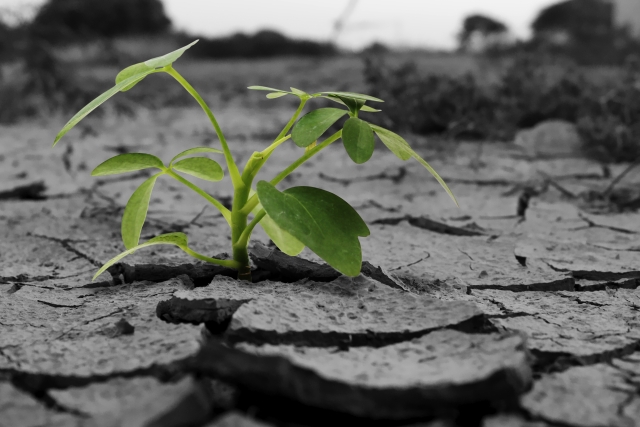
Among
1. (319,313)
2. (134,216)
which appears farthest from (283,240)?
(134,216)

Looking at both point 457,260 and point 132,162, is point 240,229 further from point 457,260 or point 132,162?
point 457,260

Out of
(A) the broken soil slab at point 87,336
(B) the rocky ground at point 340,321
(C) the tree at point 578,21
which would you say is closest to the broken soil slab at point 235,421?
(B) the rocky ground at point 340,321

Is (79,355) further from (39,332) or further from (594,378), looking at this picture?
(594,378)

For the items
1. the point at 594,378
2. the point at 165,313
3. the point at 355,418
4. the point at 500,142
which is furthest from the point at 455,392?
the point at 500,142

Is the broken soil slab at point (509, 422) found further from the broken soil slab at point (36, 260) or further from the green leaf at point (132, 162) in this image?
the broken soil slab at point (36, 260)

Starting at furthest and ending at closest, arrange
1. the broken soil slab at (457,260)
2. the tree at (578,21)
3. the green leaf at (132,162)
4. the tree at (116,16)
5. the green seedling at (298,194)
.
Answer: the tree at (116,16), the tree at (578,21), the broken soil slab at (457,260), the green leaf at (132,162), the green seedling at (298,194)

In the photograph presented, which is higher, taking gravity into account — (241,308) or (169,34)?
(169,34)
